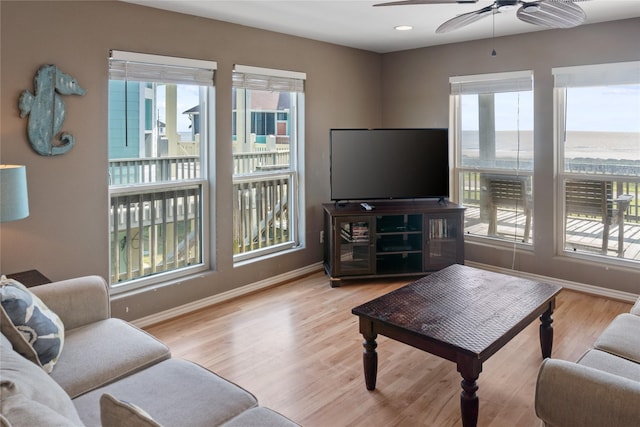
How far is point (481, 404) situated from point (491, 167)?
9.53ft

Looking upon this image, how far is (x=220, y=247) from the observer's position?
3.93m

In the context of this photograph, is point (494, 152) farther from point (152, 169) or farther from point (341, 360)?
point (152, 169)

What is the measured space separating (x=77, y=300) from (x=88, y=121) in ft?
4.40

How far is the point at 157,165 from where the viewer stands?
3.56 meters

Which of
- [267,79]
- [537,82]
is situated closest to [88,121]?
[267,79]

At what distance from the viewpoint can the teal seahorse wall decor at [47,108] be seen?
9.08 feet

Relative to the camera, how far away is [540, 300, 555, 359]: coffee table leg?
280 cm

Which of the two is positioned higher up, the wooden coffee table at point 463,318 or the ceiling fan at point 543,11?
the ceiling fan at point 543,11

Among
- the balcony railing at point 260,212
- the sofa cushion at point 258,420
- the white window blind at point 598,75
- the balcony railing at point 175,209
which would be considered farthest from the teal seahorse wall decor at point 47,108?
the white window blind at point 598,75

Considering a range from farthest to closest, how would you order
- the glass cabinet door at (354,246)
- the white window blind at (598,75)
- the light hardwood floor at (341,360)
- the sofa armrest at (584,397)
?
the glass cabinet door at (354,246) → the white window blind at (598,75) → the light hardwood floor at (341,360) → the sofa armrest at (584,397)

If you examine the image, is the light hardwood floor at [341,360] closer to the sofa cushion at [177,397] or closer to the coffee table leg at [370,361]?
the coffee table leg at [370,361]

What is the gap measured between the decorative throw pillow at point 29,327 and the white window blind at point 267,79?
2518 millimetres

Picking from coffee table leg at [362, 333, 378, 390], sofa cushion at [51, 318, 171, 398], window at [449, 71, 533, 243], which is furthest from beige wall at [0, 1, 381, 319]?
window at [449, 71, 533, 243]

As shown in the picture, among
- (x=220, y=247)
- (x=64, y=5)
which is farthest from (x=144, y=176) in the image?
(x=64, y=5)
